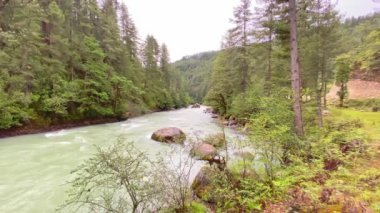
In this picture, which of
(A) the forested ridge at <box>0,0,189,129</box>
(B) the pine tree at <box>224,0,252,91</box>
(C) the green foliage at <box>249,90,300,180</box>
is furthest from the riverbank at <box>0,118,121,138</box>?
(C) the green foliage at <box>249,90,300,180</box>

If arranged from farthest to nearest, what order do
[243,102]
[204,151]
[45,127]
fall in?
[45,127], [243,102], [204,151]

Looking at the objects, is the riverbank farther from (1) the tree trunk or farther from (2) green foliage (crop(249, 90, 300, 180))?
(1) the tree trunk

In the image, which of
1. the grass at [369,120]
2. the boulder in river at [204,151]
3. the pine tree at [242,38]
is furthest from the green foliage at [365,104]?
the boulder in river at [204,151]

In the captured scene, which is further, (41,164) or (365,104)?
(365,104)

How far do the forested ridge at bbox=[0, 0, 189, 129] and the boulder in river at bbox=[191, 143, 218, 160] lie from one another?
37.1ft

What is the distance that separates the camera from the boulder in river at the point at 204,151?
742 cm

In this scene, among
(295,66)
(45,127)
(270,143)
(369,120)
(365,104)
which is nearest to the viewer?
(270,143)

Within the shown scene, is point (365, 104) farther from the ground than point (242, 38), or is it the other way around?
point (242, 38)

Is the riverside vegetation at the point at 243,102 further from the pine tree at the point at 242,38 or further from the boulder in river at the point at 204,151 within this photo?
the boulder in river at the point at 204,151

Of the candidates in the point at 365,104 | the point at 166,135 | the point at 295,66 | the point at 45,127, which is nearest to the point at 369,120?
the point at 295,66

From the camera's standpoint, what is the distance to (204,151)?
8.16m

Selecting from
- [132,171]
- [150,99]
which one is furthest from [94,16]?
[132,171]

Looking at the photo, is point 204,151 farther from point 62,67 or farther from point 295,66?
point 62,67

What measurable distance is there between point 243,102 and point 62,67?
16.2 m
